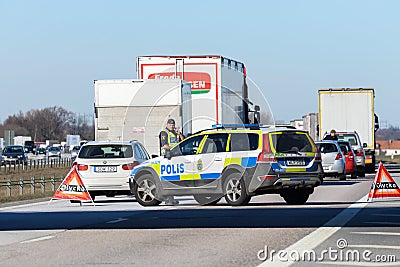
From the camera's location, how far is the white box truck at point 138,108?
90.1ft

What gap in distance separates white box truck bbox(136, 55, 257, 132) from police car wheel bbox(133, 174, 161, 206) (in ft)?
26.7

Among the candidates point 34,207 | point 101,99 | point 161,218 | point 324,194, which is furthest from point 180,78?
point 161,218

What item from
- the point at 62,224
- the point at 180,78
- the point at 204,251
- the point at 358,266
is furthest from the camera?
the point at 180,78

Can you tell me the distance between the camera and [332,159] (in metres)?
34.9

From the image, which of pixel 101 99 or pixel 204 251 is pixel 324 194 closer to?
pixel 101 99

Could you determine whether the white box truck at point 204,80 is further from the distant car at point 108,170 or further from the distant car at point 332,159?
the distant car at point 108,170

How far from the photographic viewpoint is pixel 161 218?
18.0 m

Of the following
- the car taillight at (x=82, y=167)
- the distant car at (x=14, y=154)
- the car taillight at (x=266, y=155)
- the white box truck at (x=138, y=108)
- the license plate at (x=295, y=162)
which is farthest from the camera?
the distant car at (x=14, y=154)

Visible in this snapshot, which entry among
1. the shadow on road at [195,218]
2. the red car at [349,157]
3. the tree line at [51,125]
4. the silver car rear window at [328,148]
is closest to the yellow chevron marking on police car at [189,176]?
the shadow on road at [195,218]

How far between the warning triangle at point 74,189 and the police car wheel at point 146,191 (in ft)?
4.54

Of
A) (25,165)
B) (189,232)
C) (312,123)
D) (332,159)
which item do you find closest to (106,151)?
(189,232)

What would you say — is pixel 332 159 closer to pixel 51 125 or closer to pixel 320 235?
pixel 320 235

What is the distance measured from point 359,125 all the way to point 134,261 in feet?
112

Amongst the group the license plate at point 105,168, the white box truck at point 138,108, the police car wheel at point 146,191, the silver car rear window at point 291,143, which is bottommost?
the police car wheel at point 146,191
